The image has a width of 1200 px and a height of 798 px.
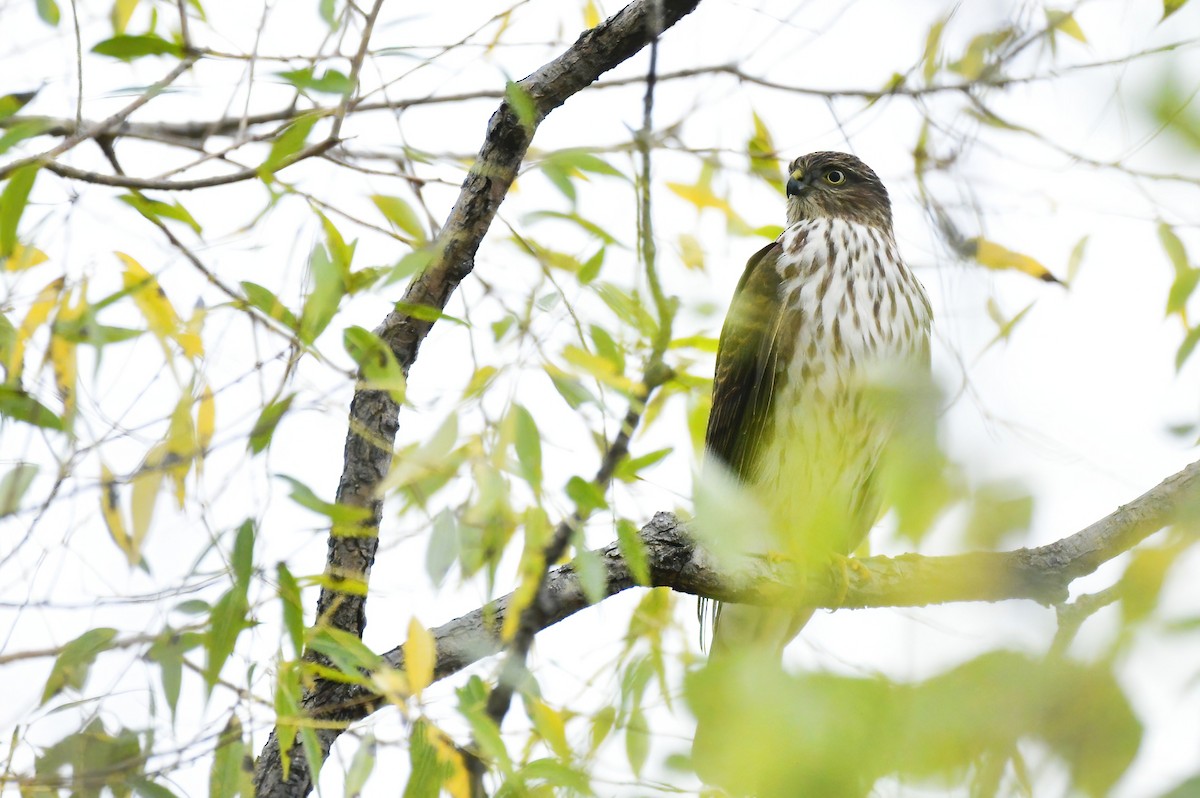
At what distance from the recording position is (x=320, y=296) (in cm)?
183

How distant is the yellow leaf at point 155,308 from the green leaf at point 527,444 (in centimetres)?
68

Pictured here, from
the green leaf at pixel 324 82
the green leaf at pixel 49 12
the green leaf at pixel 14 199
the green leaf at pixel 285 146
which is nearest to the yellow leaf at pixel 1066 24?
the green leaf at pixel 324 82

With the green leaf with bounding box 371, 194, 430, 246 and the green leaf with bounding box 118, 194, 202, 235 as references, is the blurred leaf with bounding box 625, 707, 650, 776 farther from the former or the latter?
the green leaf with bounding box 118, 194, 202, 235

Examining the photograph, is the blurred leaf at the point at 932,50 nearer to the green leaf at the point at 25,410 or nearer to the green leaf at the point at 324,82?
the green leaf at the point at 324,82

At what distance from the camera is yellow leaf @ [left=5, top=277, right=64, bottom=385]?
6.95 ft

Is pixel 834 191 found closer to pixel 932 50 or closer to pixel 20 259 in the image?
pixel 932 50

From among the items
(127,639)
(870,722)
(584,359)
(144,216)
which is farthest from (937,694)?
(144,216)

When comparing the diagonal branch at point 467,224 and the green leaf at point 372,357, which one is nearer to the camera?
the green leaf at point 372,357

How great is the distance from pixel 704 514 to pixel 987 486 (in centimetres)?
49

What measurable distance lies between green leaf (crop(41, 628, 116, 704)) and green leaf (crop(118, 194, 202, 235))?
2.43ft

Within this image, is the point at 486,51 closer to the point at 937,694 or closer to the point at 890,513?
the point at 890,513

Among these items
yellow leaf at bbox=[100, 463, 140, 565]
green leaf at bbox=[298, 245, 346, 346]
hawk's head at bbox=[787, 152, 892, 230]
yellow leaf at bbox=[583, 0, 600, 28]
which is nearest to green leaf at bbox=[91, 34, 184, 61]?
green leaf at bbox=[298, 245, 346, 346]

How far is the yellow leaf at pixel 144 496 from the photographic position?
1933 millimetres

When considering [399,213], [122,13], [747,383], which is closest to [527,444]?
[399,213]
